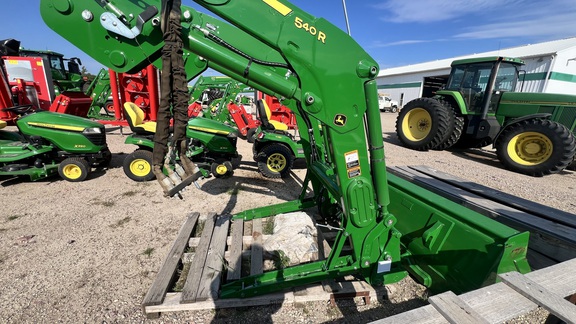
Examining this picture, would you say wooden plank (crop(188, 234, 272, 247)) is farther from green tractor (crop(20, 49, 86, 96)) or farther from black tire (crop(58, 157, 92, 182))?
green tractor (crop(20, 49, 86, 96))

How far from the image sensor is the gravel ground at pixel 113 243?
209 cm

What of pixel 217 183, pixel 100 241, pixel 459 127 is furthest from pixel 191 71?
pixel 459 127

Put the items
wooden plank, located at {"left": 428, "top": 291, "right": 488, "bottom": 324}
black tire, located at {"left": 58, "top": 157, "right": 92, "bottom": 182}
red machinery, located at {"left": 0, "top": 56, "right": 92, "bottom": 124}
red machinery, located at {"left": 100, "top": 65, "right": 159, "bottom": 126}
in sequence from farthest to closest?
red machinery, located at {"left": 0, "top": 56, "right": 92, "bottom": 124} → red machinery, located at {"left": 100, "top": 65, "right": 159, "bottom": 126} → black tire, located at {"left": 58, "top": 157, "right": 92, "bottom": 182} → wooden plank, located at {"left": 428, "top": 291, "right": 488, "bottom": 324}

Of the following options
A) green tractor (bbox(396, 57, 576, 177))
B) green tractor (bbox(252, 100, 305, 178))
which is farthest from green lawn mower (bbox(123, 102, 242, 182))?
green tractor (bbox(396, 57, 576, 177))

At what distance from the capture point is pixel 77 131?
181 inches

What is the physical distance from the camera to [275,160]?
5375mm

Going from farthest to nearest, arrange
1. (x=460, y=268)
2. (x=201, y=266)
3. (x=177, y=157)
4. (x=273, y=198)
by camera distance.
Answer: (x=273, y=198), (x=201, y=266), (x=460, y=268), (x=177, y=157)

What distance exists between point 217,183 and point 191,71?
3.15 m

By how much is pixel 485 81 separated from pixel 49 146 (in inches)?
408

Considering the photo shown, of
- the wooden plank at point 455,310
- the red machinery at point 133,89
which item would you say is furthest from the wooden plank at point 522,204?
the red machinery at point 133,89

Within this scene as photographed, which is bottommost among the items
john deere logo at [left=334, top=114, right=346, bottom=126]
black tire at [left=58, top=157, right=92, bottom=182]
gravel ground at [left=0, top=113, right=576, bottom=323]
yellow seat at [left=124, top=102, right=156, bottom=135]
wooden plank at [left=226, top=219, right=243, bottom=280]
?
gravel ground at [left=0, top=113, right=576, bottom=323]

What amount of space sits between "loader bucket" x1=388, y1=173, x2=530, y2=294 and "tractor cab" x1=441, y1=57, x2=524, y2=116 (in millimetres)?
6361

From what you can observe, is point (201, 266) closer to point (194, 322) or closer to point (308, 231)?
point (194, 322)

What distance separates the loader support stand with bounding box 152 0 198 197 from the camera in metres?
1.47
